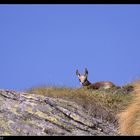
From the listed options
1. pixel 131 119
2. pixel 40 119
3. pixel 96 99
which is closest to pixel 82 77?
pixel 96 99

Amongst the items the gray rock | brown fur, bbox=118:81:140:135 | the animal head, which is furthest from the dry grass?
the animal head

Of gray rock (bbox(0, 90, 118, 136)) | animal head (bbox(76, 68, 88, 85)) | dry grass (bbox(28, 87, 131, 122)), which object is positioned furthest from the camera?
animal head (bbox(76, 68, 88, 85))

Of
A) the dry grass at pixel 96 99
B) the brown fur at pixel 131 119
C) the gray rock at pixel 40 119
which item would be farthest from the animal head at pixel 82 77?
the brown fur at pixel 131 119

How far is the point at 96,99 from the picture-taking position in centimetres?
1509

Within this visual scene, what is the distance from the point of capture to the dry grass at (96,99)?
527 inches

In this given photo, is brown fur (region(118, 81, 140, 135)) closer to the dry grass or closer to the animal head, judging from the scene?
the dry grass

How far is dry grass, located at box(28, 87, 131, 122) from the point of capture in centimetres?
1338

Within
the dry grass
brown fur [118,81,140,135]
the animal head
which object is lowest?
brown fur [118,81,140,135]

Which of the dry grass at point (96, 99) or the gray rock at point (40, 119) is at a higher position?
the dry grass at point (96, 99)

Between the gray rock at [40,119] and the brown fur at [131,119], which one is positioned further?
the gray rock at [40,119]

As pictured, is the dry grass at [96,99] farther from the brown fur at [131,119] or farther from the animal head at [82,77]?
the animal head at [82,77]
